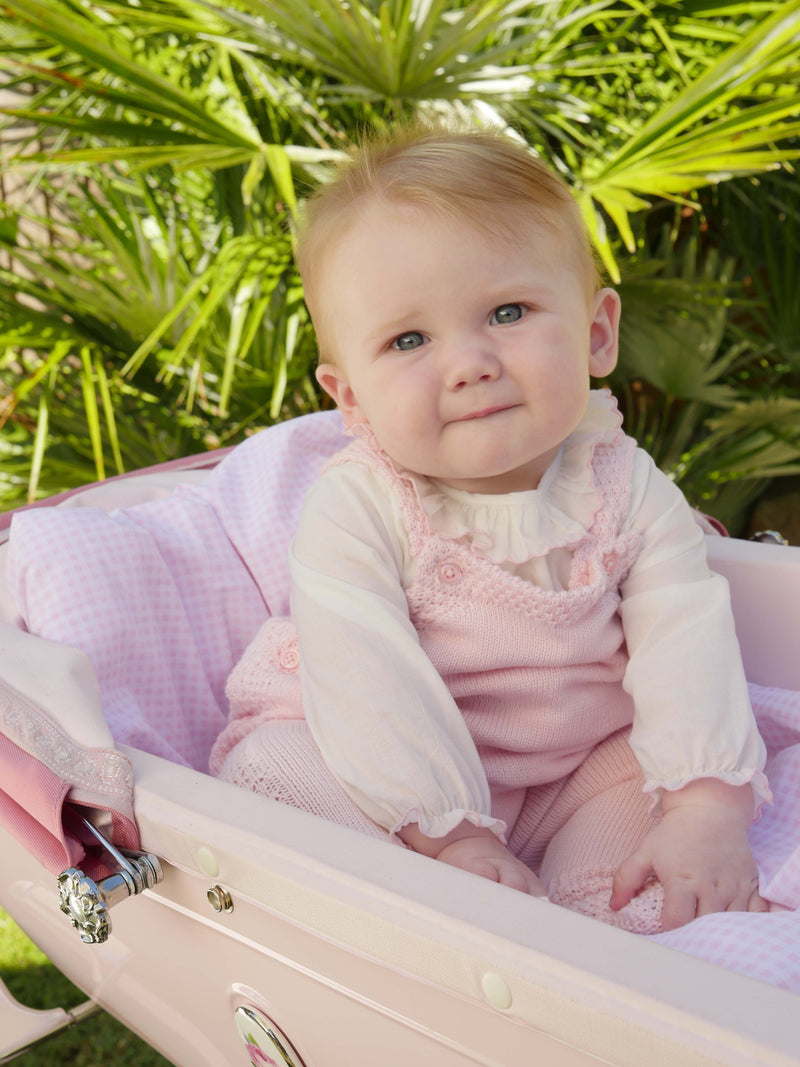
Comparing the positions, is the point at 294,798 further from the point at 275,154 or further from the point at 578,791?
the point at 275,154

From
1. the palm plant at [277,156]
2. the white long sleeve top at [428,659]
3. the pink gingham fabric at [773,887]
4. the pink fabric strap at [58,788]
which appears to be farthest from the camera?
the palm plant at [277,156]

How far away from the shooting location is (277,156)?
7.48 feet

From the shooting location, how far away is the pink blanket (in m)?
1.32

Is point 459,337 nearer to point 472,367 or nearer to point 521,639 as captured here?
point 472,367

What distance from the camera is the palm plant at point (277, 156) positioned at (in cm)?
221

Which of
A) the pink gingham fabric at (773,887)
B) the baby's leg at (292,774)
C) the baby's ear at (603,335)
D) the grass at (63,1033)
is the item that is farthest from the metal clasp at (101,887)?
the grass at (63,1033)

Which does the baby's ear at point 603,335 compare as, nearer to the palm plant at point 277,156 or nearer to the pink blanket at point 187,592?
the pink blanket at point 187,592

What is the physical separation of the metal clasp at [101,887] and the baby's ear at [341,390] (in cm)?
56

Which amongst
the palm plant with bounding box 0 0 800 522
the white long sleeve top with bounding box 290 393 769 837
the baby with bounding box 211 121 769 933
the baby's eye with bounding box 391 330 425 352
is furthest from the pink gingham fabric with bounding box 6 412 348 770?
the palm plant with bounding box 0 0 800 522

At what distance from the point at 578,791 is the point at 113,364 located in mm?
1883

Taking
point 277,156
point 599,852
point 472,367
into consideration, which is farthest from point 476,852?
point 277,156

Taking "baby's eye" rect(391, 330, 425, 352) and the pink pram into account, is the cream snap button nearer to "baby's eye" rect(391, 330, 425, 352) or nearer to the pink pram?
the pink pram

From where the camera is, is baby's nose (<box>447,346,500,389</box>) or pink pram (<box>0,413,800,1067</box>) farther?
baby's nose (<box>447,346,500,389</box>)

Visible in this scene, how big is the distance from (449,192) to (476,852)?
67cm
